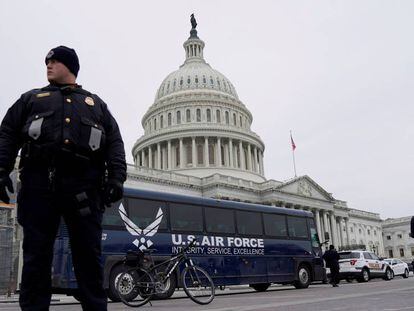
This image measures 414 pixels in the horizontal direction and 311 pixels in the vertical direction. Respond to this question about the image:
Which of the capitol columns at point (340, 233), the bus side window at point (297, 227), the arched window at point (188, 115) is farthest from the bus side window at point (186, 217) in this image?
the capitol columns at point (340, 233)

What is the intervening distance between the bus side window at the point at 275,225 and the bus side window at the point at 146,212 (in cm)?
523

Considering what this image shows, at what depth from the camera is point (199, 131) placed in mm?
76000

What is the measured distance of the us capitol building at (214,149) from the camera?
65.4 metres

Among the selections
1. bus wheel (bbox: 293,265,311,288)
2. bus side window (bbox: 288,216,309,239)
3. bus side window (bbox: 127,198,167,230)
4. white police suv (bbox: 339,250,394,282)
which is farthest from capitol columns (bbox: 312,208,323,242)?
bus side window (bbox: 127,198,167,230)

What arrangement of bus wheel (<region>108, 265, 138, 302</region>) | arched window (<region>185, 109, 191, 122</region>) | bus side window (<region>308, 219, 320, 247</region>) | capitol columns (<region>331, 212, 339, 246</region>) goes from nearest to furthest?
bus wheel (<region>108, 265, 138, 302</region>), bus side window (<region>308, 219, 320, 247</region>), capitol columns (<region>331, 212, 339, 246</region>), arched window (<region>185, 109, 191, 122</region>)

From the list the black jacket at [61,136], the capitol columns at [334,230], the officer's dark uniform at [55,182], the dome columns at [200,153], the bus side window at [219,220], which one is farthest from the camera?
the capitol columns at [334,230]

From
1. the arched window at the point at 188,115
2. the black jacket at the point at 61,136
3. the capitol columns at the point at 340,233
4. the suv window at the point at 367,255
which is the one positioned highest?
the arched window at the point at 188,115

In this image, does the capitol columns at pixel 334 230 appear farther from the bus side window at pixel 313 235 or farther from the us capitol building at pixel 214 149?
the bus side window at pixel 313 235

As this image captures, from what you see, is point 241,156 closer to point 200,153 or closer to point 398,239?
point 200,153

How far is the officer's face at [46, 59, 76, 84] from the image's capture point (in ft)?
13.8

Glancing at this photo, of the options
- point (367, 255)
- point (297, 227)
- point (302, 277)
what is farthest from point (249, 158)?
point (302, 277)

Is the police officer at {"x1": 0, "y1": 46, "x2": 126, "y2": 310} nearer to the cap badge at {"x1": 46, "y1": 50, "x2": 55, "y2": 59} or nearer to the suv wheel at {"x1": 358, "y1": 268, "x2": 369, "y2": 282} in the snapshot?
the cap badge at {"x1": 46, "y1": 50, "x2": 55, "y2": 59}

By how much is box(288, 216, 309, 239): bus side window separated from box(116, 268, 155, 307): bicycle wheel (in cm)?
1124

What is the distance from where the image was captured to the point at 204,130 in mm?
76125
